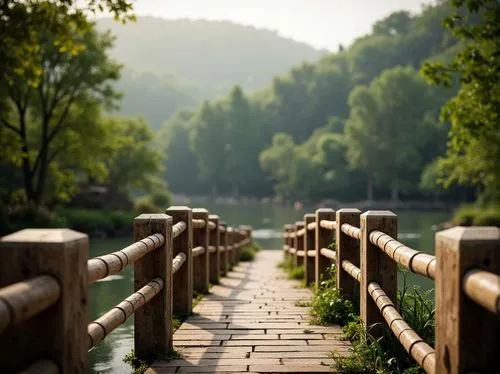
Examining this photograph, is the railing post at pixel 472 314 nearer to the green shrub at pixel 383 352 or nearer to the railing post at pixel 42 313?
the green shrub at pixel 383 352

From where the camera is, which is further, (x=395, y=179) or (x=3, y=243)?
(x=395, y=179)

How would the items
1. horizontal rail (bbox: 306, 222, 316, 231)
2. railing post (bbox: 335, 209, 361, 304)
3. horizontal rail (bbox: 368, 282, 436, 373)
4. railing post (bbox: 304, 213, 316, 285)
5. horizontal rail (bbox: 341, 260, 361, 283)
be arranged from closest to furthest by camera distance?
1. horizontal rail (bbox: 368, 282, 436, 373)
2. horizontal rail (bbox: 341, 260, 361, 283)
3. railing post (bbox: 335, 209, 361, 304)
4. horizontal rail (bbox: 306, 222, 316, 231)
5. railing post (bbox: 304, 213, 316, 285)

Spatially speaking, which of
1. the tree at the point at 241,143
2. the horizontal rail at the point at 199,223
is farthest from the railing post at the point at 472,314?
the tree at the point at 241,143

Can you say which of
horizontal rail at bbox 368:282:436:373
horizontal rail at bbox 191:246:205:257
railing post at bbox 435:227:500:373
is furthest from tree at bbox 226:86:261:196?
railing post at bbox 435:227:500:373

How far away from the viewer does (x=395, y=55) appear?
93.9 m

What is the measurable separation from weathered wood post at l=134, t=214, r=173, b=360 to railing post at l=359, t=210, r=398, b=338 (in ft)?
4.76

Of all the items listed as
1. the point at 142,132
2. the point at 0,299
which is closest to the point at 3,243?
the point at 0,299

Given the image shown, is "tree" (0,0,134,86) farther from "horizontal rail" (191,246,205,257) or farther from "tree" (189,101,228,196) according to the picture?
"tree" (189,101,228,196)

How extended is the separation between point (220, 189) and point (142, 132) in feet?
177

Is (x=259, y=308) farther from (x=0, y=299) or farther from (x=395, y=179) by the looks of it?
(x=395, y=179)

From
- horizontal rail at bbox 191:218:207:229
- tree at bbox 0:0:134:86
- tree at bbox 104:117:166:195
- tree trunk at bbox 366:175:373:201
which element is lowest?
tree trunk at bbox 366:175:373:201

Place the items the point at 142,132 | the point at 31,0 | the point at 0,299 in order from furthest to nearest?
the point at 142,132 → the point at 31,0 → the point at 0,299

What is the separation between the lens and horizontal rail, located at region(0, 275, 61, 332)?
1.93m

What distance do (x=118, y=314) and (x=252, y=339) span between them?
62.9 inches
